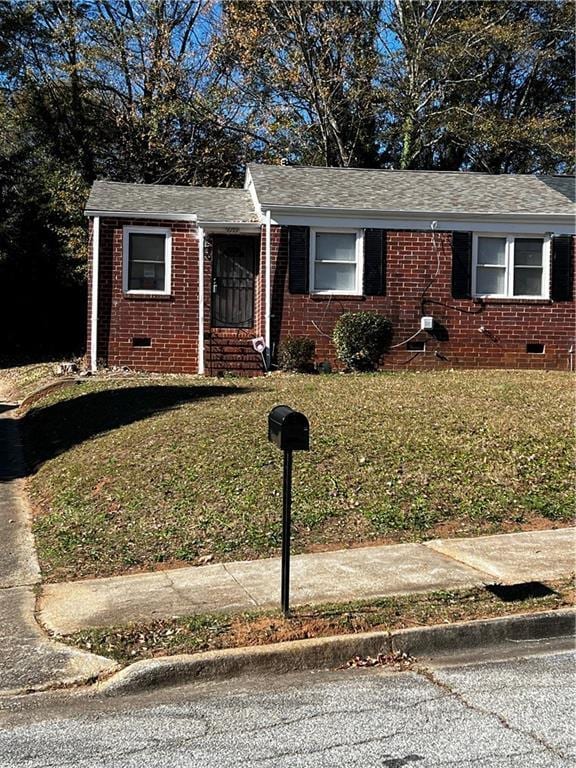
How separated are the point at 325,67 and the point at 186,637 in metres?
24.3

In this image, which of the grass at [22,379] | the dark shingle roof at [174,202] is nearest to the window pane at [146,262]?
the dark shingle roof at [174,202]

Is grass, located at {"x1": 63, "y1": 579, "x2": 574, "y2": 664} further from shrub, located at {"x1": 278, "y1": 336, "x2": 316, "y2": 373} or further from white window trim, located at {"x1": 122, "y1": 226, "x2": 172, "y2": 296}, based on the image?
white window trim, located at {"x1": 122, "y1": 226, "x2": 172, "y2": 296}

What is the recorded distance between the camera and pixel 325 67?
26453 millimetres

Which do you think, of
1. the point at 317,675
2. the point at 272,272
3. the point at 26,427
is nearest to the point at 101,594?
the point at 317,675

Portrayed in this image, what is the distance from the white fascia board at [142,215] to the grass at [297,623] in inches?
536

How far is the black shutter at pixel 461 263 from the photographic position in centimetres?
1777

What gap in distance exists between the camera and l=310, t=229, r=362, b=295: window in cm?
1761

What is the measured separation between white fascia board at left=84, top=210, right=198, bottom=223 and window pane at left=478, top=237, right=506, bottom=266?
6.13 m

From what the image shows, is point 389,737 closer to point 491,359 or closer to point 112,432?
point 112,432

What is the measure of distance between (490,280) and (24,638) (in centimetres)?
1459

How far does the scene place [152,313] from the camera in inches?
715

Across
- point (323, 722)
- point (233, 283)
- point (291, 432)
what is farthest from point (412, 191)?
point (323, 722)

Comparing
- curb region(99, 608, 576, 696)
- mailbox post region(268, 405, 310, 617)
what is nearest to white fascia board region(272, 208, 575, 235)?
mailbox post region(268, 405, 310, 617)

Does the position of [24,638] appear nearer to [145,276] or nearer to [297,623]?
[297,623]
